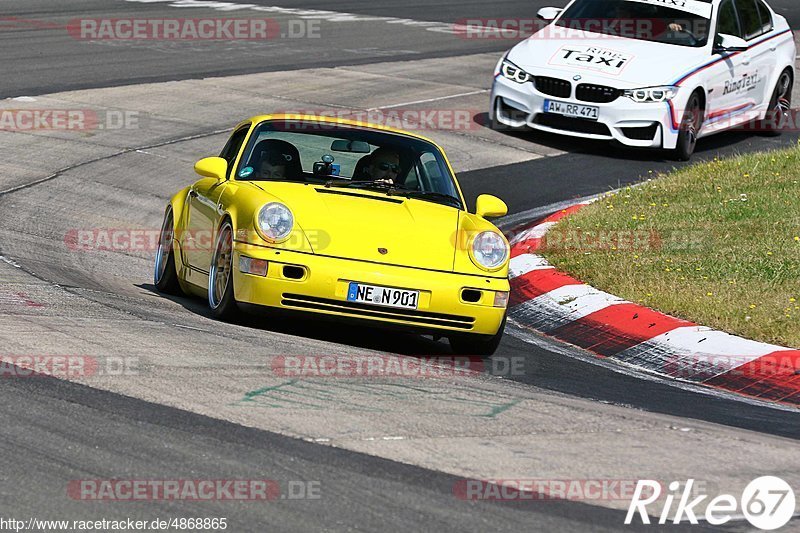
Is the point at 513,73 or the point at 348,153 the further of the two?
the point at 513,73

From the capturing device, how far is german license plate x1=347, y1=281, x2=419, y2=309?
304 inches

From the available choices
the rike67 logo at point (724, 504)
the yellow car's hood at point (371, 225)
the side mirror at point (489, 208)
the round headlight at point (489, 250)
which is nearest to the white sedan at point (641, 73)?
the side mirror at point (489, 208)

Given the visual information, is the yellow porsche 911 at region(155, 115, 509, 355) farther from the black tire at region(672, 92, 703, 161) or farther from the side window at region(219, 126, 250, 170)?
the black tire at region(672, 92, 703, 161)

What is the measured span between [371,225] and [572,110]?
7716 millimetres

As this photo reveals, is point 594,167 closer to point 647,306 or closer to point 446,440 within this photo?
point 647,306

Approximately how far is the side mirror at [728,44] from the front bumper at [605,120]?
1262mm

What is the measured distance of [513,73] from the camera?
15.9 metres

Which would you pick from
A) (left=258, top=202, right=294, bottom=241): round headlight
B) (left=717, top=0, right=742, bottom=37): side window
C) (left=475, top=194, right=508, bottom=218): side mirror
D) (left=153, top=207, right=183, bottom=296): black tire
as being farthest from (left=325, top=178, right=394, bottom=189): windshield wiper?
(left=717, top=0, right=742, bottom=37): side window

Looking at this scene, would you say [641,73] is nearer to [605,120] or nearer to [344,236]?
[605,120]

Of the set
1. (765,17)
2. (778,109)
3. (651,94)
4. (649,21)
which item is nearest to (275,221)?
(651,94)

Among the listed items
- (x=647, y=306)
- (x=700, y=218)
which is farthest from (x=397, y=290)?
(x=700, y=218)

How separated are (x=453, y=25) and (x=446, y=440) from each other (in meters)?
21.4

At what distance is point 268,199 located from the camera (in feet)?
26.6

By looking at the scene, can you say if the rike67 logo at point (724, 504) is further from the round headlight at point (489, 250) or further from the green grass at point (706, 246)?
the green grass at point (706, 246)
